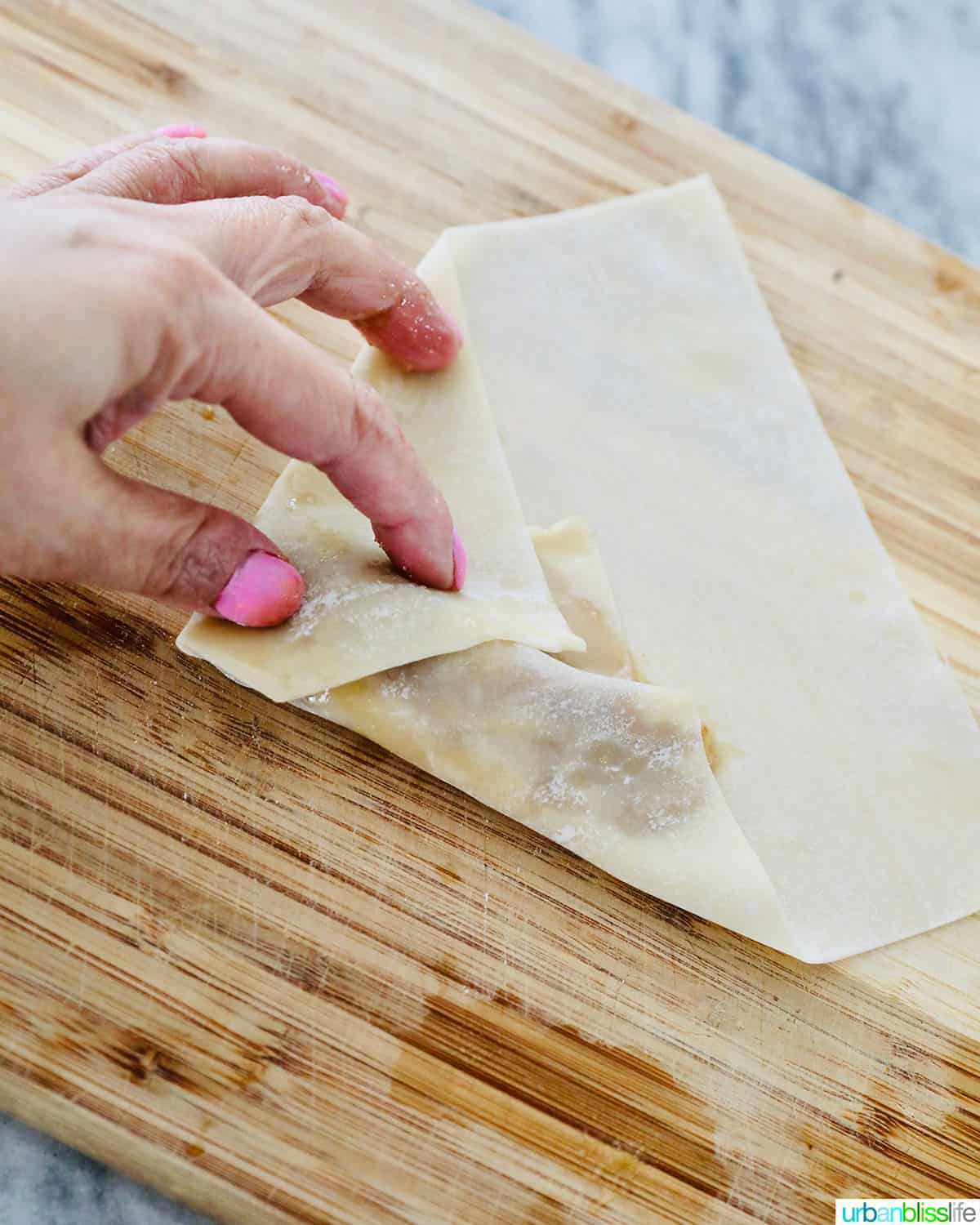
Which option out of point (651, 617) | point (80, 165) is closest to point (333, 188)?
point (80, 165)

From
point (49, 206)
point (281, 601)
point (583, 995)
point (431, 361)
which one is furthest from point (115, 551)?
point (583, 995)

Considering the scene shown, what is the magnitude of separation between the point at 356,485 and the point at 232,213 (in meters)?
0.39

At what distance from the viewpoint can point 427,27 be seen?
198 centimetres

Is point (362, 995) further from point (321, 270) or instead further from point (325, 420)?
point (321, 270)

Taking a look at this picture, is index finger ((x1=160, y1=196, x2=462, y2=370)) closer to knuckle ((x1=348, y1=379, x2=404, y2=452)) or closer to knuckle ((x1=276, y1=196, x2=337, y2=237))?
knuckle ((x1=276, y1=196, x2=337, y2=237))

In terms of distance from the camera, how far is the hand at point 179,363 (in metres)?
1.02

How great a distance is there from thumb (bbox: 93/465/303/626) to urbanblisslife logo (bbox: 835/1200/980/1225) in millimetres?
1137

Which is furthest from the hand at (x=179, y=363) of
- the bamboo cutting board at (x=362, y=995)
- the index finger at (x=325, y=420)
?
the bamboo cutting board at (x=362, y=995)

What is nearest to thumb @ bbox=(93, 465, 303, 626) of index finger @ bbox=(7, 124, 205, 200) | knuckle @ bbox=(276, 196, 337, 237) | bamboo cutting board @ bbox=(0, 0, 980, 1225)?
bamboo cutting board @ bbox=(0, 0, 980, 1225)

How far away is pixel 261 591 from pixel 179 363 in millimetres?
335

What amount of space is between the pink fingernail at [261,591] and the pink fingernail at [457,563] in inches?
8.2

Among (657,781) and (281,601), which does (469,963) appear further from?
(281,601)

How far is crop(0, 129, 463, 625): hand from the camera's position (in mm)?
1019

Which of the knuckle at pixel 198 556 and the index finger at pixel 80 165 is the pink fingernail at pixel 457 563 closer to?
the knuckle at pixel 198 556
